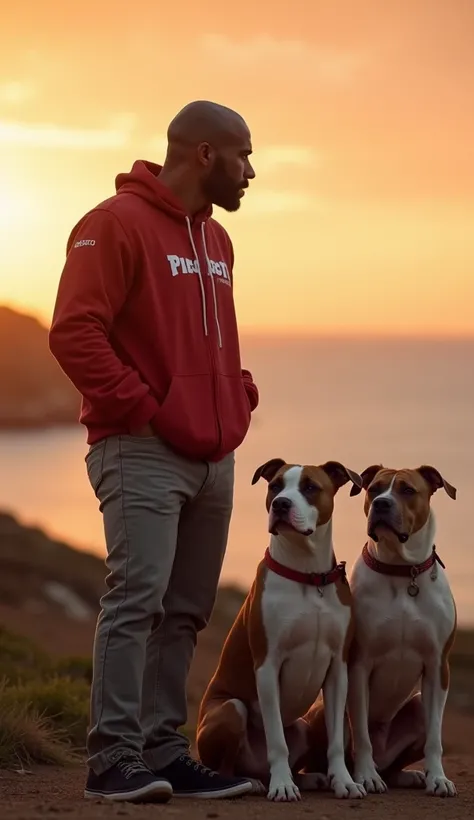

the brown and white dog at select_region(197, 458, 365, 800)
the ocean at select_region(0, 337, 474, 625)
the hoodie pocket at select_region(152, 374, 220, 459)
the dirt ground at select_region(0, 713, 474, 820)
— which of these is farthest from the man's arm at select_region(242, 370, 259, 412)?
the ocean at select_region(0, 337, 474, 625)

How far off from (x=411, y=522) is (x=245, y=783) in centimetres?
139

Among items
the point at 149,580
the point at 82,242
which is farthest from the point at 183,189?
the point at 149,580

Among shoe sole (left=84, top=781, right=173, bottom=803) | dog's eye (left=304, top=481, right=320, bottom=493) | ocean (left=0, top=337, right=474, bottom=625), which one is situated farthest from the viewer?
ocean (left=0, top=337, right=474, bottom=625)

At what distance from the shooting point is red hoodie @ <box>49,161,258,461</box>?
539 centimetres

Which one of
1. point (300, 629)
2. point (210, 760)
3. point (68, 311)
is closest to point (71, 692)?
point (210, 760)

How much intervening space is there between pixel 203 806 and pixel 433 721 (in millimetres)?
1267

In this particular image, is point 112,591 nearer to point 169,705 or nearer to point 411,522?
point 169,705

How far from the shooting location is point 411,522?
19.4ft

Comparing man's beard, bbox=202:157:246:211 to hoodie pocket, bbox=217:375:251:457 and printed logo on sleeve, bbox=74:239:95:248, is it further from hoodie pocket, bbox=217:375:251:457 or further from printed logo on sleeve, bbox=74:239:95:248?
hoodie pocket, bbox=217:375:251:457

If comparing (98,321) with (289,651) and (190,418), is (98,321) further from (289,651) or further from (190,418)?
(289,651)

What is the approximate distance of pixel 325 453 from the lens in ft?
184

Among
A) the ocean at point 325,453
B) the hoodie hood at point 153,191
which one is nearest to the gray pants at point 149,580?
the hoodie hood at point 153,191

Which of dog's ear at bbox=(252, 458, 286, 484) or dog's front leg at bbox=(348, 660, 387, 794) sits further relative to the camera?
dog's ear at bbox=(252, 458, 286, 484)

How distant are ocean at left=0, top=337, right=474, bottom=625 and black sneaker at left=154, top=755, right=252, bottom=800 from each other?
624cm
